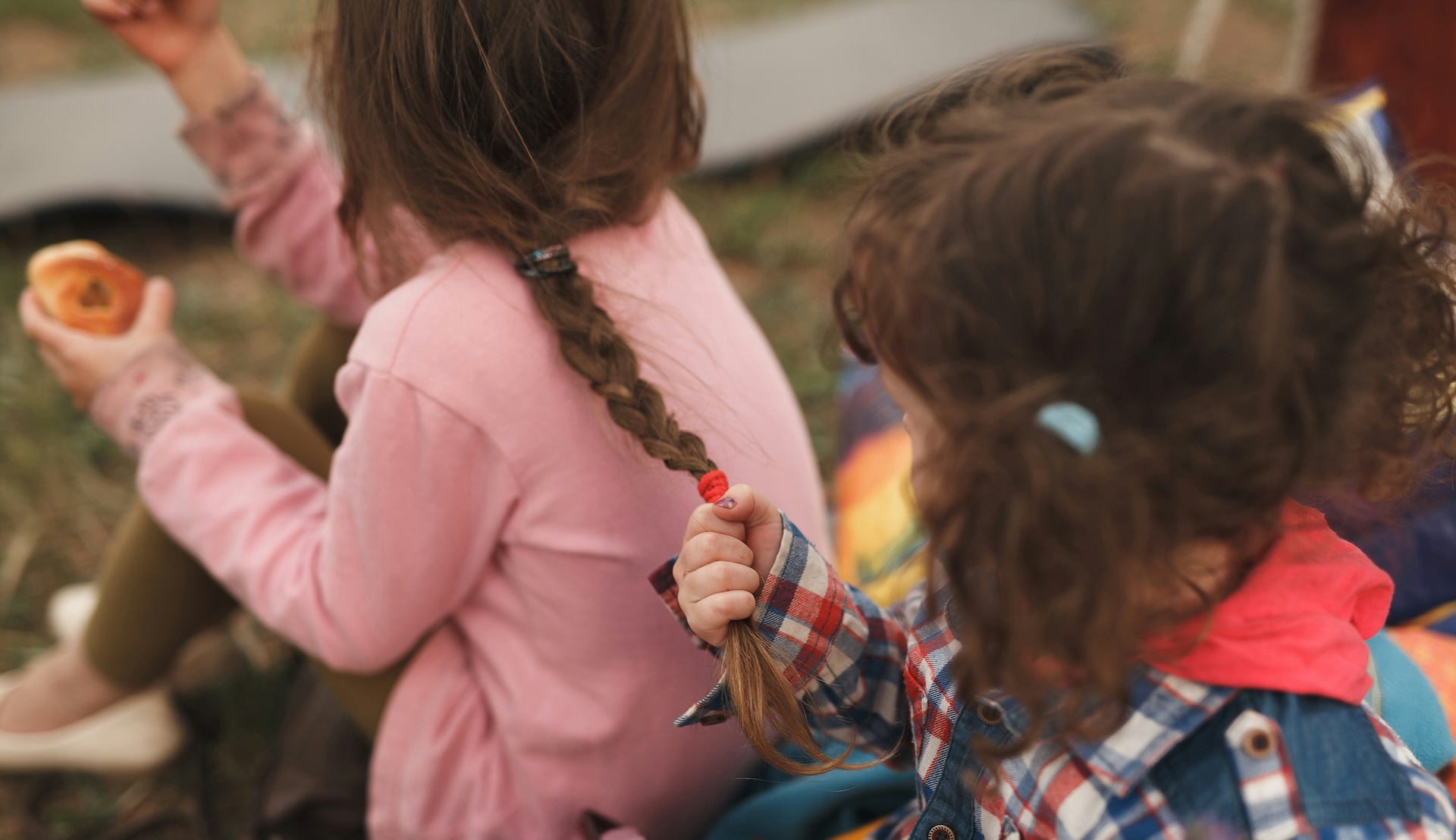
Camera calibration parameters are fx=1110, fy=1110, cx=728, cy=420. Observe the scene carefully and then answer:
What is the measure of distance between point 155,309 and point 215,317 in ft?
3.73

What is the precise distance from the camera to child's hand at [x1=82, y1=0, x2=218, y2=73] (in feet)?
3.85

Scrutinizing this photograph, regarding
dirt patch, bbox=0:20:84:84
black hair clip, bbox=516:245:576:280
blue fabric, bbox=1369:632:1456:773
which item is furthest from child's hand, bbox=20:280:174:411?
dirt patch, bbox=0:20:84:84

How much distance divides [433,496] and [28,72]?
2.73 m

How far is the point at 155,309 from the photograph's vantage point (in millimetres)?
1161

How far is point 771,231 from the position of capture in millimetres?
2449

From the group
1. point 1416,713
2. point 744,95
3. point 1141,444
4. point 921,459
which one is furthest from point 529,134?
point 744,95

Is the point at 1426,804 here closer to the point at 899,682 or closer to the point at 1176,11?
the point at 899,682

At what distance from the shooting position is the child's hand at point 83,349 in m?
1.10

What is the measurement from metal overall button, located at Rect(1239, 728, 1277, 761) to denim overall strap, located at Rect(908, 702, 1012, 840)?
179 millimetres

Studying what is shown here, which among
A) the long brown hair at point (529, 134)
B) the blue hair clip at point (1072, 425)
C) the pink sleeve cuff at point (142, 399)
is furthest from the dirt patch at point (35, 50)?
the blue hair clip at point (1072, 425)

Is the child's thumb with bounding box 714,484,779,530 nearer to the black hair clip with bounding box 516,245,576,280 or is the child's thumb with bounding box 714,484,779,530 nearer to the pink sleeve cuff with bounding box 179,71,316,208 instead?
the black hair clip with bounding box 516,245,576,280

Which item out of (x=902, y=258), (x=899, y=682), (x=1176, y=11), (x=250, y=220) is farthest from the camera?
(x=1176, y=11)

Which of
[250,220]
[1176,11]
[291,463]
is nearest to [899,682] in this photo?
[291,463]

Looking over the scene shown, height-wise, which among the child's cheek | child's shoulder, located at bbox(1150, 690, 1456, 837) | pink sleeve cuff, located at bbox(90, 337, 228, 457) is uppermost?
the child's cheek
